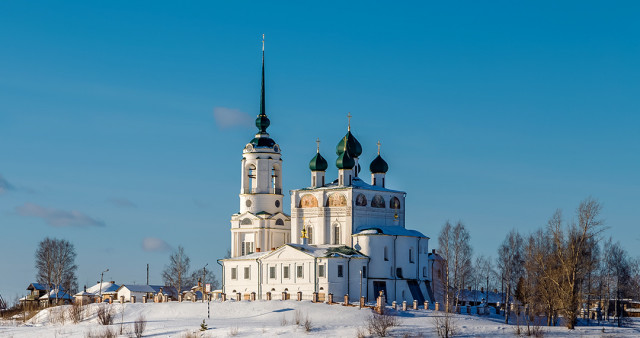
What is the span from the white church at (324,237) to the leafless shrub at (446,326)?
7.99m

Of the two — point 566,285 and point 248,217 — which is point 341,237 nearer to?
point 248,217

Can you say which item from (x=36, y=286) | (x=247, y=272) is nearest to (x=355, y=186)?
(x=247, y=272)

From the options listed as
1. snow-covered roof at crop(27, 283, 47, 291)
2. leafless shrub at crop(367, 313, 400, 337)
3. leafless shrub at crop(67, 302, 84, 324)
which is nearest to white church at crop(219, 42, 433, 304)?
leafless shrub at crop(367, 313, 400, 337)

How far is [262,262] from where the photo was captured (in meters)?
68.8

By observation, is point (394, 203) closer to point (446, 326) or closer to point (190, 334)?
point (446, 326)

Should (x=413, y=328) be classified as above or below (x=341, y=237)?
below

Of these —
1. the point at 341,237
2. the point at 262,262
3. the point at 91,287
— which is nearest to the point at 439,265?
the point at 341,237

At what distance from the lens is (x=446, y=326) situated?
51.6 m

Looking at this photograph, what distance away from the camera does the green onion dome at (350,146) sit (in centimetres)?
7200

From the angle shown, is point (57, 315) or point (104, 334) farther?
point (57, 315)

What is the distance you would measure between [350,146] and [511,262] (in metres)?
13.8

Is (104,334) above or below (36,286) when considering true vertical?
below

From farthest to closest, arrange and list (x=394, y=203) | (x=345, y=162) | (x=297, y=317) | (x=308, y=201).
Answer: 1. (x=394, y=203)
2. (x=308, y=201)
3. (x=345, y=162)
4. (x=297, y=317)

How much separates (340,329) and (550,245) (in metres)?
15.7
